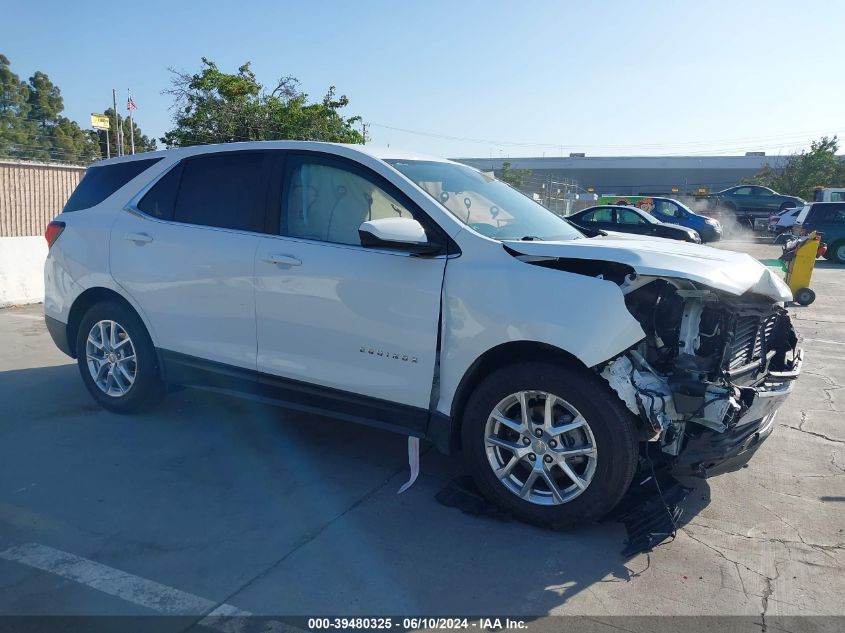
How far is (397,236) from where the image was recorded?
3764mm

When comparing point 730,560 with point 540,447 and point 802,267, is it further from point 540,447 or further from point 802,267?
point 802,267

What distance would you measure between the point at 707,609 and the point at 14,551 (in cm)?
331

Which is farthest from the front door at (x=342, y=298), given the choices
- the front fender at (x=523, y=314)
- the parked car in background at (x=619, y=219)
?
the parked car in background at (x=619, y=219)

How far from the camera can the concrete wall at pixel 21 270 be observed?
32.4 ft

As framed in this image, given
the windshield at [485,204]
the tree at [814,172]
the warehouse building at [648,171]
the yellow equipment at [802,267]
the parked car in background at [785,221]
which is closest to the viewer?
the windshield at [485,204]

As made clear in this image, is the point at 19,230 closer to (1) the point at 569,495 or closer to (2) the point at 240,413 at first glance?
(2) the point at 240,413

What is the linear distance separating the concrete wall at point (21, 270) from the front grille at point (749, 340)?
32.0 feet

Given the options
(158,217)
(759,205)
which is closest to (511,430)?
(158,217)

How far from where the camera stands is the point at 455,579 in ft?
10.7

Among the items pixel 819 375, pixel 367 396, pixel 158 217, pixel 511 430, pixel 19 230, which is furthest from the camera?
pixel 19 230

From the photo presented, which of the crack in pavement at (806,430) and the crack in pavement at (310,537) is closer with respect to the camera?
the crack in pavement at (310,537)

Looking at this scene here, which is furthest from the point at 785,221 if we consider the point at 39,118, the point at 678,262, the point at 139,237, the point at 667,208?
the point at 39,118

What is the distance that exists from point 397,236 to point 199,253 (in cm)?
169

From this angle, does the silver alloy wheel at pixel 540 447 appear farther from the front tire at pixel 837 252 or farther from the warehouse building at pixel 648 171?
the warehouse building at pixel 648 171
